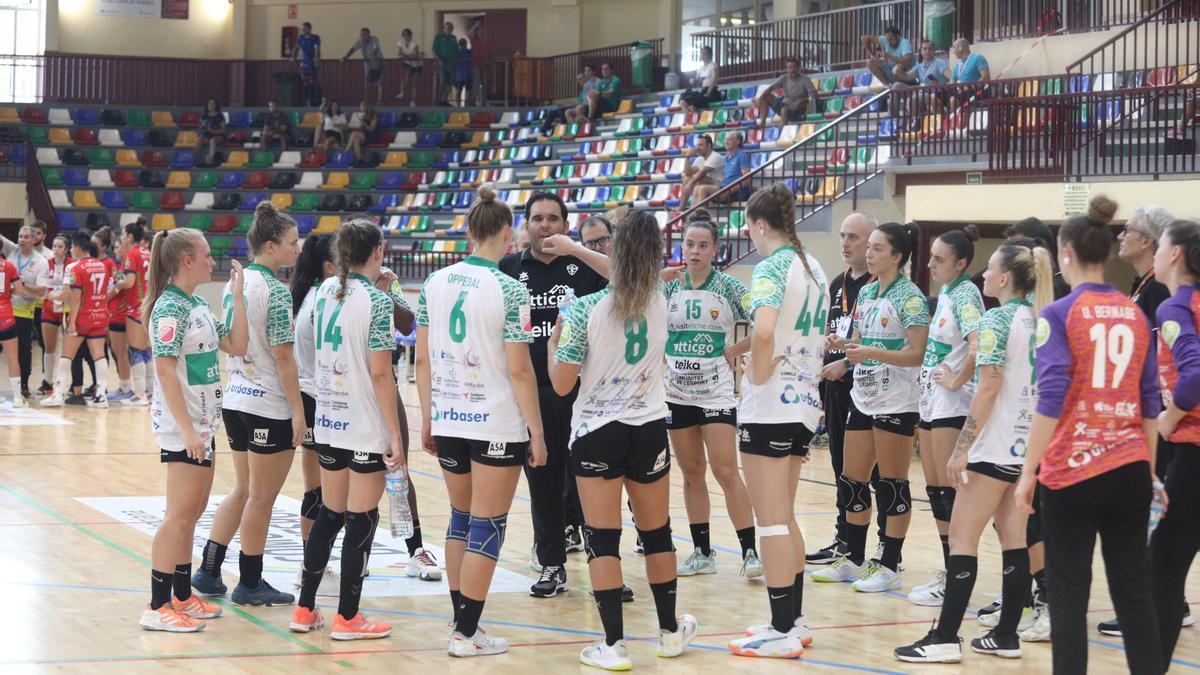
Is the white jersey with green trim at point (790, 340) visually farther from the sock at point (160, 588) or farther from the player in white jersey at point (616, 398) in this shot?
the sock at point (160, 588)

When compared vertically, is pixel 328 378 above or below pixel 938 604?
above

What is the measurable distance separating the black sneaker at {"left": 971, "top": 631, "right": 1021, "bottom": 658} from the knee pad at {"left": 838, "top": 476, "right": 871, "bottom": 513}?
51.4 inches

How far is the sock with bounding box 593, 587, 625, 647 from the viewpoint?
4.99m

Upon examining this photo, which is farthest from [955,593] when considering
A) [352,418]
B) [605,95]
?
[605,95]

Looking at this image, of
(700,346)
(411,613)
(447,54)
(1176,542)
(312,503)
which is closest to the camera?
(1176,542)

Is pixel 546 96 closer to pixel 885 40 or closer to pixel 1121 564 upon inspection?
pixel 885 40

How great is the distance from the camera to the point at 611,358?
4.92 meters

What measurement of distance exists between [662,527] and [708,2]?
22610 mm

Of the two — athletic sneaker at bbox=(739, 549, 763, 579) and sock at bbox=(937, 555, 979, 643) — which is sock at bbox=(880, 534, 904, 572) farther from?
sock at bbox=(937, 555, 979, 643)

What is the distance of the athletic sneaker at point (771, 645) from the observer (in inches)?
205

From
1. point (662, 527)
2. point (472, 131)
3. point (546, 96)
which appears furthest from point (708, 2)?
point (662, 527)

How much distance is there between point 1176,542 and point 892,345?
6.26 feet

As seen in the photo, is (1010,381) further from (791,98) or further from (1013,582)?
(791,98)

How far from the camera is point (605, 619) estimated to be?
502 cm
